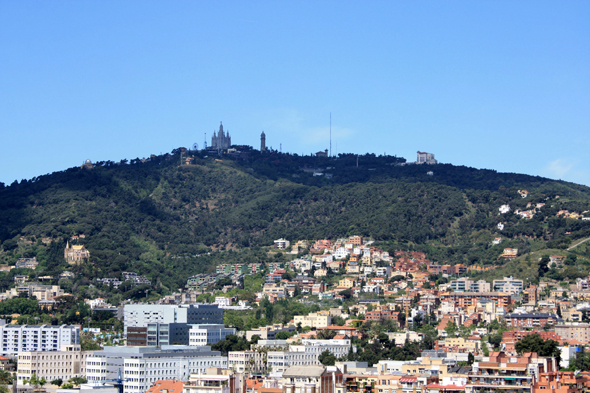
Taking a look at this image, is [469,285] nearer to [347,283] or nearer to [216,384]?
[347,283]

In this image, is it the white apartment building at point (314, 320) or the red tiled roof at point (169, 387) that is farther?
the white apartment building at point (314, 320)

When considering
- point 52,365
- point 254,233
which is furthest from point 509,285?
point 254,233

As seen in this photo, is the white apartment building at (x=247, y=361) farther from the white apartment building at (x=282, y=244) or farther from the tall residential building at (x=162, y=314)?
the white apartment building at (x=282, y=244)

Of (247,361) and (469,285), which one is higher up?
(469,285)

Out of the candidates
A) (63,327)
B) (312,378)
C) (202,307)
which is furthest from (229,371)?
(202,307)

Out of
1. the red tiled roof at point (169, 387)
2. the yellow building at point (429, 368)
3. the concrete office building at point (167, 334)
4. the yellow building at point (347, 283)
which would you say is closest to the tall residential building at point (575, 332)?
the yellow building at point (429, 368)

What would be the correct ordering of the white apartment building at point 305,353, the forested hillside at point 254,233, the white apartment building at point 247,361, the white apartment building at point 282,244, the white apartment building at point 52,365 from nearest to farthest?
the white apartment building at point 247,361 → the white apartment building at point 52,365 → the white apartment building at point 305,353 → the forested hillside at point 254,233 → the white apartment building at point 282,244

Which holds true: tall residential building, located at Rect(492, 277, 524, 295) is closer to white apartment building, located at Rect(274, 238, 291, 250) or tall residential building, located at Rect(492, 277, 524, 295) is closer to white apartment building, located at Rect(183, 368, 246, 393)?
white apartment building, located at Rect(274, 238, 291, 250)
